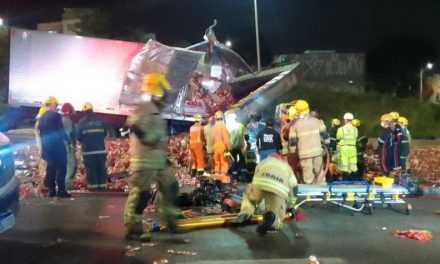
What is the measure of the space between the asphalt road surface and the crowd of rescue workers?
34cm

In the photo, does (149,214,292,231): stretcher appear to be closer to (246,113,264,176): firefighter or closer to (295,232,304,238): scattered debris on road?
(295,232,304,238): scattered debris on road

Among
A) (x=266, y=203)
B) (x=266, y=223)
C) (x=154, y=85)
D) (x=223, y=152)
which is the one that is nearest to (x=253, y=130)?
(x=223, y=152)

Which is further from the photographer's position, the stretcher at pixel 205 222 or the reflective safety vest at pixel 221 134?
the reflective safety vest at pixel 221 134

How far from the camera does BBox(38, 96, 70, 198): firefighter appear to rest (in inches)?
440

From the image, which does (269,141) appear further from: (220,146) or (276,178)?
(276,178)

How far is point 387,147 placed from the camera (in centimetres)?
1419

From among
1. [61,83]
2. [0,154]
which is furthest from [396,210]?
[61,83]

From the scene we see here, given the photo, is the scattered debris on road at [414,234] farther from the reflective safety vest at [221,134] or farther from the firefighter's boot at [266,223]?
the reflective safety vest at [221,134]

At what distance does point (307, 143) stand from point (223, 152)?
373 centimetres

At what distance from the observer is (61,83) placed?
17938 millimetres

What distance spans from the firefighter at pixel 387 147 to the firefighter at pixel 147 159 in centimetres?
793

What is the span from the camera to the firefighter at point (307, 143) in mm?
10977

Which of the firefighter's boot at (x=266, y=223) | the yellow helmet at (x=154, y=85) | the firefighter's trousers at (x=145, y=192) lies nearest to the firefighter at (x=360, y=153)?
the firefighter's boot at (x=266, y=223)

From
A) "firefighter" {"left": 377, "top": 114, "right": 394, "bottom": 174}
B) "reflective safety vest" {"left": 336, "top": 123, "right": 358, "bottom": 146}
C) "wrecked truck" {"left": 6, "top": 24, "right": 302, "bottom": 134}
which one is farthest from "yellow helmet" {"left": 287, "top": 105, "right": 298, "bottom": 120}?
"wrecked truck" {"left": 6, "top": 24, "right": 302, "bottom": 134}
